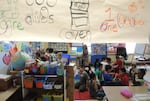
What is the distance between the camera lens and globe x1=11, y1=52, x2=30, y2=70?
3.68 metres

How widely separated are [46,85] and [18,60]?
709 mm

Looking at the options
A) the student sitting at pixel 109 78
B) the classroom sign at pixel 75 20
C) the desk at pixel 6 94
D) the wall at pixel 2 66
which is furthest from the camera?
the student sitting at pixel 109 78

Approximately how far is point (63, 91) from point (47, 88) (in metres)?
0.31

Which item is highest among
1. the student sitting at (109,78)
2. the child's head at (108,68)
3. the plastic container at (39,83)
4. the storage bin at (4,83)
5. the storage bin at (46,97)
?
the storage bin at (4,83)

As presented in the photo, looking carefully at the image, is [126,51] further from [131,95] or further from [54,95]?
[131,95]

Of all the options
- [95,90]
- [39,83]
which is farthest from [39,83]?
[95,90]

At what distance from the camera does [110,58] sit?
7.54 m

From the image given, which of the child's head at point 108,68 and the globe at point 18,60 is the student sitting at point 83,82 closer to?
the child's head at point 108,68

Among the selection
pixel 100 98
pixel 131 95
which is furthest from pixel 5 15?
pixel 100 98

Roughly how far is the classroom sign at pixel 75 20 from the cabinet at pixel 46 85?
2.17m

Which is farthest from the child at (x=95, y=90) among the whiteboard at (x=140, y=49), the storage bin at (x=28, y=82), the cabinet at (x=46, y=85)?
the whiteboard at (x=140, y=49)

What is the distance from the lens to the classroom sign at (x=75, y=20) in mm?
1475

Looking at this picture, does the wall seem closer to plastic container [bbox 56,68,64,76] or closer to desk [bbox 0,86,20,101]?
desk [bbox 0,86,20,101]

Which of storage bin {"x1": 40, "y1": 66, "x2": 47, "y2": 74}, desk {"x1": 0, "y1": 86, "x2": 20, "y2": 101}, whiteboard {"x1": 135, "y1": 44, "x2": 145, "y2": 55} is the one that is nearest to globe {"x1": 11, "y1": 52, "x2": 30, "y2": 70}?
storage bin {"x1": 40, "y1": 66, "x2": 47, "y2": 74}
